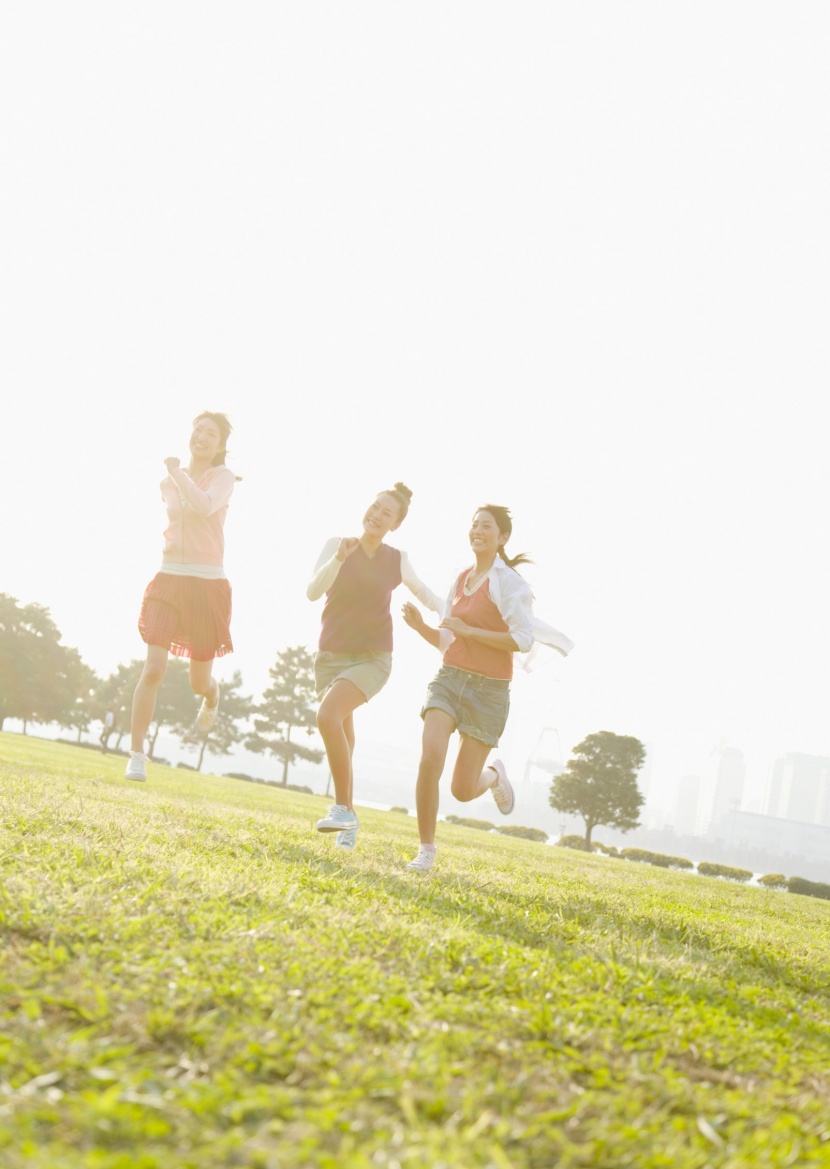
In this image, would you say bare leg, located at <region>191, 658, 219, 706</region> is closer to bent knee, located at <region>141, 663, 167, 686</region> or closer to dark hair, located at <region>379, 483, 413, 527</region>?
bent knee, located at <region>141, 663, 167, 686</region>

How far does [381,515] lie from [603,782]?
53232mm

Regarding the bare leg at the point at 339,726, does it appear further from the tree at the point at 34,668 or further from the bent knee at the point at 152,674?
the tree at the point at 34,668

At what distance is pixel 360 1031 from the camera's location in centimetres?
231

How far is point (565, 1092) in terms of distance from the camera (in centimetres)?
214

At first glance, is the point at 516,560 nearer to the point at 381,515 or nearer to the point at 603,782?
the point at 381,515

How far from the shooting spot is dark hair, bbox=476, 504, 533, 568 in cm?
692

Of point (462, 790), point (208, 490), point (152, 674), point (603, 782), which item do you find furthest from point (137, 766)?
point (603, 782)

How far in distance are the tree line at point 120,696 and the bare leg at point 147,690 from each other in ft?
153

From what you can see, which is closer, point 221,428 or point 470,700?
point 470,700

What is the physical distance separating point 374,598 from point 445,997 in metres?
4.32

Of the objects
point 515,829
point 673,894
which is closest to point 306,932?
point 673,894

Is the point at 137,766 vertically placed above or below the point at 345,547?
below

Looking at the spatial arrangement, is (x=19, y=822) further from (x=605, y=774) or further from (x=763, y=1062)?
(x=605, y=774)

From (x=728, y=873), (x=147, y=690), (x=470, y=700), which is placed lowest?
(x=728, y=873)
